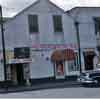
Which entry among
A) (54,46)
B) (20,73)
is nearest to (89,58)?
(54,46)

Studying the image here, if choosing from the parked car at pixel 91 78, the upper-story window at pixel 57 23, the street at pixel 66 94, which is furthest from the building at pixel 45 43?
the street at pixel 66 94

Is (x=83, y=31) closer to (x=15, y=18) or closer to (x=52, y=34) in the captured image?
(x=52, y=34)

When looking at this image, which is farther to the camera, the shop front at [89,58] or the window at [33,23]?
the shop front at [89,58]

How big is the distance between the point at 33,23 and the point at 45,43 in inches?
87.6

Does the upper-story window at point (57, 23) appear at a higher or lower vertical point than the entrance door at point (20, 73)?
higher

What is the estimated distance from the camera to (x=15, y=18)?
113 ft

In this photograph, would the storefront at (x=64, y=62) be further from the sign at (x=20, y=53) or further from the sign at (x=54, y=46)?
the sign at (x=20, y=53)

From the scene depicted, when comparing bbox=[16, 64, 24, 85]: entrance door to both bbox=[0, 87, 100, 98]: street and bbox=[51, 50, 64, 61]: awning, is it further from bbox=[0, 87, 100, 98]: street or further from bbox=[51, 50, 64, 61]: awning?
bbox=[0, 87, 100, 98]: street

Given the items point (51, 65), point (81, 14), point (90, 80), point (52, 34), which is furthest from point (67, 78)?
point (90, 80)

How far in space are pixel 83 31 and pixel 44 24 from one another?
458cm

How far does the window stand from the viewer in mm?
35219

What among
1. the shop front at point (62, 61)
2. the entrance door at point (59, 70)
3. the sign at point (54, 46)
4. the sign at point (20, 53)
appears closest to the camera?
the sign at point (20, 53)

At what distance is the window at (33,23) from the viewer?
35.2 metres

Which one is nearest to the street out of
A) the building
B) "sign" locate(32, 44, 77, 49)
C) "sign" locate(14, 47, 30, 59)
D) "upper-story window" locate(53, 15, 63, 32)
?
"sign" locate(14, 47, 30, 59)
